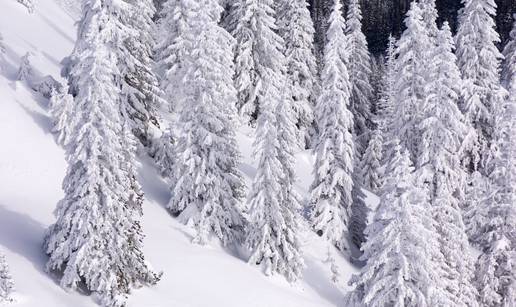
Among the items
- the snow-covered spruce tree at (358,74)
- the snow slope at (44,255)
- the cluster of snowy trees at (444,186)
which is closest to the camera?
the snow slope at (44,255)

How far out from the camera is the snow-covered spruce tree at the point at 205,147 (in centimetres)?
2984

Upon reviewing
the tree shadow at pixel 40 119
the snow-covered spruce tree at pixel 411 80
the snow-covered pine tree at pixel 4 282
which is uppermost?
the snow-covered spruce tree at pixel 411 80

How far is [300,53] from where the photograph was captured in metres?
50.4

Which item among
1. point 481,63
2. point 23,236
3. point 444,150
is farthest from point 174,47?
point 481,63

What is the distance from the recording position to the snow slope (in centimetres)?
2106

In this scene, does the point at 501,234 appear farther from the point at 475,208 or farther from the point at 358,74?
the point at 358,74

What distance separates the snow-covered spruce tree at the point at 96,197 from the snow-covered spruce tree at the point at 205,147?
863 centimetres

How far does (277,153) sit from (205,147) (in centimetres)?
387

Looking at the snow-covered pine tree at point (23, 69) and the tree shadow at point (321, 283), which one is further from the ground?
the snow-covered pine tree at point (23, 69)

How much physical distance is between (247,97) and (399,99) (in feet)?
45.4

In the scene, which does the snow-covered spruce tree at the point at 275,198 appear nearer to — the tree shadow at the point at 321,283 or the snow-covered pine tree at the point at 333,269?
the tree shadow at the point at 321,283

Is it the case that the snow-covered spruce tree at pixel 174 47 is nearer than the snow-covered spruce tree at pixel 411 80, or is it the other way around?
the snow-covered spruce tree at pixel 411 80

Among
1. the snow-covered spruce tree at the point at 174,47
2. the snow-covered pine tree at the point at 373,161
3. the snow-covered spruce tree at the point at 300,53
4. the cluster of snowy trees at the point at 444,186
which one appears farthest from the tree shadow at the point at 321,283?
the snow-covered pine tree at the point at 373,161

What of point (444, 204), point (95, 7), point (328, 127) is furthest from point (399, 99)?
point (95, 7)
